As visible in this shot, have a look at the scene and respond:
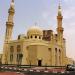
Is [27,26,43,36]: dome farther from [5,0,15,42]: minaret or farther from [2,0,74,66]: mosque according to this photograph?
[5,0,15,42]: minaret

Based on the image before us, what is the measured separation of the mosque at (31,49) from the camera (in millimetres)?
50125

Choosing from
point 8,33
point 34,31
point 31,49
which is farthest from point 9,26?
point 31,49

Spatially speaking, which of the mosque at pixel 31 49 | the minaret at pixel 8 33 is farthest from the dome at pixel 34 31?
the minaret at pixel 8 33

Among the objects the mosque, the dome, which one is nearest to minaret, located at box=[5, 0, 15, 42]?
the mosque

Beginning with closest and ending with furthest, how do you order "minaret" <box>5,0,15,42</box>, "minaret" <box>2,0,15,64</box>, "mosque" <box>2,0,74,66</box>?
"mosque" <box>2,0,74,66</box> → "minaret" <box>2,0,15,64</box> → "minaret" <box>5,0,15,42</box>

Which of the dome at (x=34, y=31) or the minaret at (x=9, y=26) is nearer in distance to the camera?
the minaret at (x=9, y=26)

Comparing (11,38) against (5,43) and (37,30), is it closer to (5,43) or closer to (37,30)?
(5,43)

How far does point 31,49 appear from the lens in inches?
1988

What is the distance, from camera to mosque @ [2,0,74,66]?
5012 cm

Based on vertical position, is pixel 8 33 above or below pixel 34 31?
below

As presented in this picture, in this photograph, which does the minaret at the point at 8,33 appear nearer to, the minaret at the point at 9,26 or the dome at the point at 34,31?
the minaret at the point at 9,26

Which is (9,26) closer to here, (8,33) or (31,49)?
(8,33)

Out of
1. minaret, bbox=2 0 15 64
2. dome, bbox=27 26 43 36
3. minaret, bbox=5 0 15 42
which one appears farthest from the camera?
dome, bbox=27 26 43 36

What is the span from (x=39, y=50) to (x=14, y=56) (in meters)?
6.78
